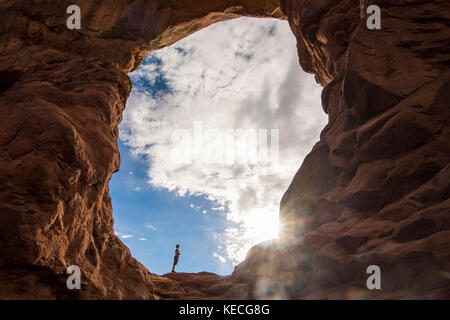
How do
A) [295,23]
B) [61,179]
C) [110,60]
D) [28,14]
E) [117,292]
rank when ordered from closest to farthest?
[61,179] → [117,292] → [28,14] → [110,60] → [295,23]

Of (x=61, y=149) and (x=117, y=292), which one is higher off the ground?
(x=61, y=149)

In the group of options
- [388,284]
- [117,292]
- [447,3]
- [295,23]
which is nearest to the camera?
[388,284]

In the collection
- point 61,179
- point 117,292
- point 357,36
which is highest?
point 357,36

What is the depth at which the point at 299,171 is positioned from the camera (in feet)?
54.2

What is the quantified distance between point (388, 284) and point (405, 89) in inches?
308

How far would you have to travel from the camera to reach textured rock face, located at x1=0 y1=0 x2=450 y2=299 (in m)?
7.39

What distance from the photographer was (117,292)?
10.2m

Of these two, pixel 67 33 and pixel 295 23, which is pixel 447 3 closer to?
pixel 295 23

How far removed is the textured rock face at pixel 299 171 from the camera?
739 centimetres
